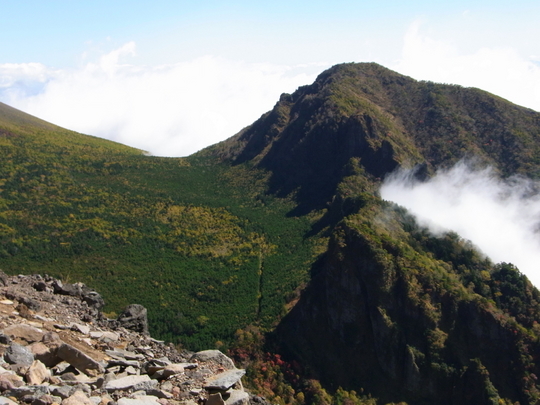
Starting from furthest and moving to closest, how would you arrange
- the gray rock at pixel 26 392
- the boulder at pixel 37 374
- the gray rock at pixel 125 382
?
the gray rock at pixel 125 382 → the boulder at pixel 37 374 → the gray rock at pixel 26 392

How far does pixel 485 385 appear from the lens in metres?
52.6

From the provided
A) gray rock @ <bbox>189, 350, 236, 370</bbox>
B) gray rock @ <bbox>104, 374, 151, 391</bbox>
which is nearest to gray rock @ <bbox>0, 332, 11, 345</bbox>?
gray rock @ <bbox>104, 374, 151, 391</bbox>

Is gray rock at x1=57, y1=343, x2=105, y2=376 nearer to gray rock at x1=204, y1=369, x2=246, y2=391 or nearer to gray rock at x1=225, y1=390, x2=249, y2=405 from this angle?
gray rock at x1=204, y1=369, x2=246, y2=391

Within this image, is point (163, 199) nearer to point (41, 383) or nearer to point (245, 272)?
point (245, 272)

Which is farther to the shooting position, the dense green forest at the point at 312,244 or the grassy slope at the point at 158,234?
the grassy slope at the point at 158,234

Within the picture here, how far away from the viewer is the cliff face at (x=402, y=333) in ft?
180

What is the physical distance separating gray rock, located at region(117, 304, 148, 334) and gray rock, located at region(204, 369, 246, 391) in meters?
10.9

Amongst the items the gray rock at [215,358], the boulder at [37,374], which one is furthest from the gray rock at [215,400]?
the boulder at [37,374]

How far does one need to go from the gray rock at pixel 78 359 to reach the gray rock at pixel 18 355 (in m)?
1.00

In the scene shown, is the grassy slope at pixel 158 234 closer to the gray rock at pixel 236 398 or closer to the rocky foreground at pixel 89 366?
the rocky foreground at pixel 89 366

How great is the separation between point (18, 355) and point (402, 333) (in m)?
49.7

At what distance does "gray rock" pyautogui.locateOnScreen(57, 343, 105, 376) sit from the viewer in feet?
56.7

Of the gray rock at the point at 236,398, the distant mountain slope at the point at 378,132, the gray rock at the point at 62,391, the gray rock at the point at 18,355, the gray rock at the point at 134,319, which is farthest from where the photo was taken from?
the distant mountain slope at the point at 378,132

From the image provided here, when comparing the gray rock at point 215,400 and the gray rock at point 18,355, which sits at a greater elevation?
the gray rock at point 215,400
